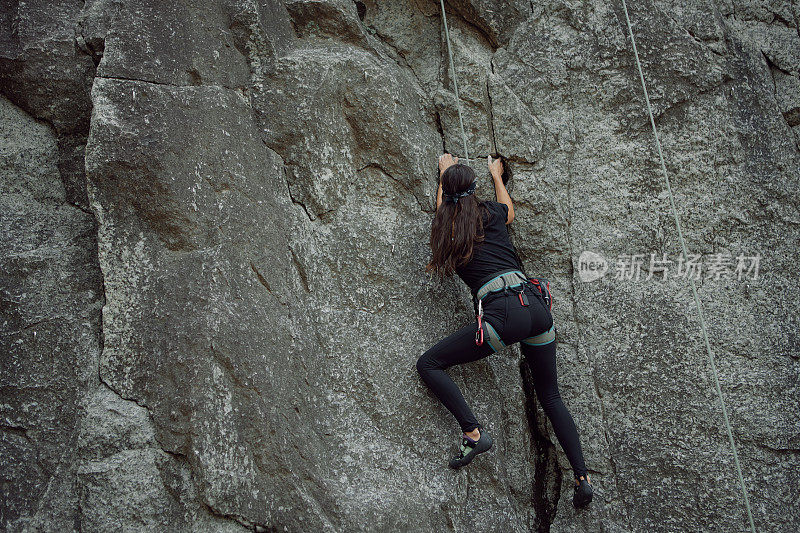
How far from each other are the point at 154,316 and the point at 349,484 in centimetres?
152

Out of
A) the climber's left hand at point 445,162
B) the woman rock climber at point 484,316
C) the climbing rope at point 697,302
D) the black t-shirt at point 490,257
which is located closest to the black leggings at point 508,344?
the woman rock climber at point 484,316

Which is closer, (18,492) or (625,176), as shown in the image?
(18,492)

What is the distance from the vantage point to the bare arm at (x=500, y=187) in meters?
4.32

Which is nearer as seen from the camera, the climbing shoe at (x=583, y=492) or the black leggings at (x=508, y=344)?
the black leggings at (x=508, y=344)

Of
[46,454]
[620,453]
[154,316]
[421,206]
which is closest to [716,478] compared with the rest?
[620,453]

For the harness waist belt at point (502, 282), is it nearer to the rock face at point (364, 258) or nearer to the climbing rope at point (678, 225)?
the rock face at point (364, 258)

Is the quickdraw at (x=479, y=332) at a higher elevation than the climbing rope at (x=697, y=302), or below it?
below

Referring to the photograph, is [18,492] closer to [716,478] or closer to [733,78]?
[716,478]

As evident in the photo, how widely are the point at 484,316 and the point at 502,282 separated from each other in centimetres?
24

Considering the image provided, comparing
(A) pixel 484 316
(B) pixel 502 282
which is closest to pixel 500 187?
(B) pixel 502 282

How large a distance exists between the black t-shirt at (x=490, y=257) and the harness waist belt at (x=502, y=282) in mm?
32

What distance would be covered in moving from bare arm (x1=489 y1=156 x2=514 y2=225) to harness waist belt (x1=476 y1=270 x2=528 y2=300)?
483 millimetres

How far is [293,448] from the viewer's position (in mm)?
3668

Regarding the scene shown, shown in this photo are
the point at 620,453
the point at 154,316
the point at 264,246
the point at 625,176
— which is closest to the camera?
the point at 154,316
